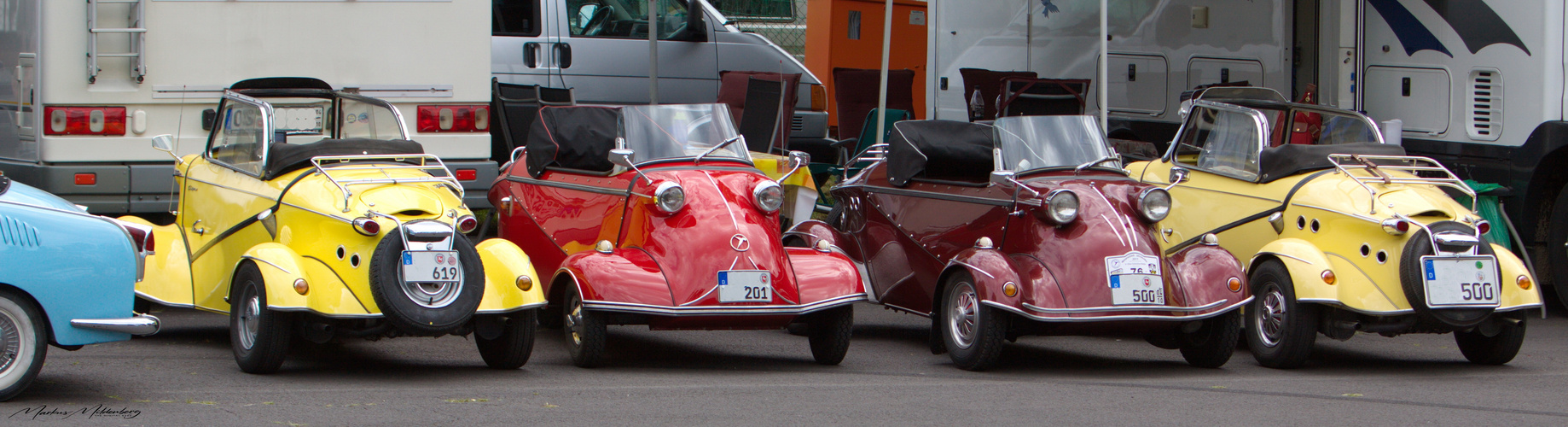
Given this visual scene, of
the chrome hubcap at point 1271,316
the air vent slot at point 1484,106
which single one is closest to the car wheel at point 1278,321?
the chrome hubcap at point 1271,316

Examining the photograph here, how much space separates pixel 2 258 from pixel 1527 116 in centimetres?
881

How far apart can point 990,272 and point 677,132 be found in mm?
1876

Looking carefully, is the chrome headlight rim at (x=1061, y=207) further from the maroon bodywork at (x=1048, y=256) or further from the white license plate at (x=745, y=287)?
the white license plate at (x=745, y=287)

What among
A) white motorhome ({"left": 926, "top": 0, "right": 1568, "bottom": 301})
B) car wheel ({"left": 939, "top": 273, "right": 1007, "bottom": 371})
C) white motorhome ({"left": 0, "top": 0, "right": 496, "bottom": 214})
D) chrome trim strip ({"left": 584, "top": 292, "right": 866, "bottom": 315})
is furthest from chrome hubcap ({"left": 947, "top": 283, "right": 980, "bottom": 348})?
white motorhome ({"left": 926, "top": 0, "right": 1568, "bottom": 301})

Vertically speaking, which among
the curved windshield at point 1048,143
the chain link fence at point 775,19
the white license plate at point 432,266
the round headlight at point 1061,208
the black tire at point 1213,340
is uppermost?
the chain link fence at point 775,19

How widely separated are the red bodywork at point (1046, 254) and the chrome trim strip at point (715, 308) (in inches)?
31.9

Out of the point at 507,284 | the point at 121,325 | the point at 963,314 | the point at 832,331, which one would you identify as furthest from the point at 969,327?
the point at 121,325

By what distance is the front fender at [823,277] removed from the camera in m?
7.32

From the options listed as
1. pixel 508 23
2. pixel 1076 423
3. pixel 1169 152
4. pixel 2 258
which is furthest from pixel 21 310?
pixel 508 23

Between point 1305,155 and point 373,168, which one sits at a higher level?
point 1305,155

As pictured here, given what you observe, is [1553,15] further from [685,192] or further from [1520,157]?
[685,192]

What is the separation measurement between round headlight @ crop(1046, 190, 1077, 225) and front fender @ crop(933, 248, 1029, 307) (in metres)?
0.33

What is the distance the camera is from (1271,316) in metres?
7.84

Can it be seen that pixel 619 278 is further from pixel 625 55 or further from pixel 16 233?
pixel 625 55
